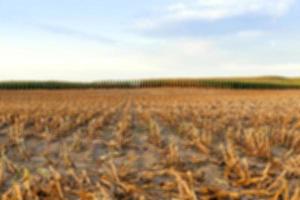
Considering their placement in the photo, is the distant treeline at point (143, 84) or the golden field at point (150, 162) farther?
the distant treeline at point (143, 84)

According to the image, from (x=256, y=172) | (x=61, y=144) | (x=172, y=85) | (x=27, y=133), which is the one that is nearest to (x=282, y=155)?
(x=256, y=172)

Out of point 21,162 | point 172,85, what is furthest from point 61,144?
point 172,85

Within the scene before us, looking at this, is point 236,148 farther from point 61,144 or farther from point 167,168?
point 61,144

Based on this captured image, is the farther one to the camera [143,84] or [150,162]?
[143,84]

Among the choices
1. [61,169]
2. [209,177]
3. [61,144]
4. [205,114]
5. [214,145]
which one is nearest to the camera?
[209,177]

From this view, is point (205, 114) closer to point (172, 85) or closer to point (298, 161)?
point (298, 161)

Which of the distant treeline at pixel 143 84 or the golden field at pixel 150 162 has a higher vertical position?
the golden field at pixel 150 162

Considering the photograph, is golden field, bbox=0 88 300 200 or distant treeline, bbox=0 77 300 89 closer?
golden field, bbox=0 88 300 200

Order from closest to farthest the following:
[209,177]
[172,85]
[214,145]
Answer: [209,177]
[214,145]
[172,85]

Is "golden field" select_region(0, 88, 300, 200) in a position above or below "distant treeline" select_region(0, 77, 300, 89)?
above

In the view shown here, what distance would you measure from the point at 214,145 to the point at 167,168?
4.93ft

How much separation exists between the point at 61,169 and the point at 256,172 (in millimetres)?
1865

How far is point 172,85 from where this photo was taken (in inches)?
2211

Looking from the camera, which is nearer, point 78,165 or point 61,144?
point 78,165
